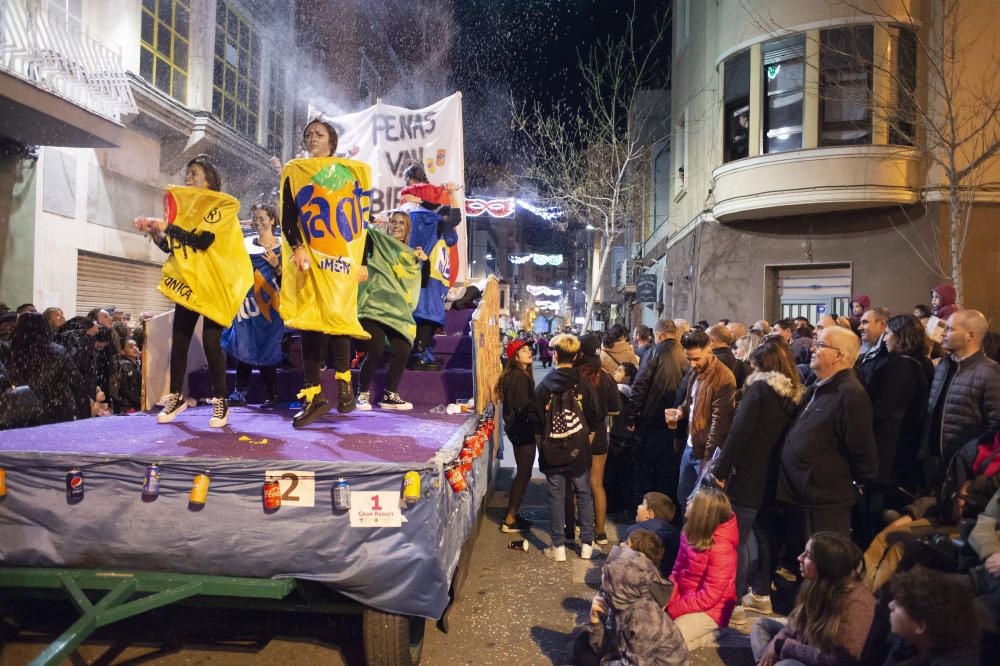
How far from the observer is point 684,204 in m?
17.6

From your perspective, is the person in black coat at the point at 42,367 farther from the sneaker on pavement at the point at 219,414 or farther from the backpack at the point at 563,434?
the backpack at the point at 563,434

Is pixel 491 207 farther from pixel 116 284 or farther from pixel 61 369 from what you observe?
pixel 61 369

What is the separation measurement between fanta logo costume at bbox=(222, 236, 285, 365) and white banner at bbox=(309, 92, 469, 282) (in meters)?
3.59

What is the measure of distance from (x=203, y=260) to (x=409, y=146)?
17.1 ft

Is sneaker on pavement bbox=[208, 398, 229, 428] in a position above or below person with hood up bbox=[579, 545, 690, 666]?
above

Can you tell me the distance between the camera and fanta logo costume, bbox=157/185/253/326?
14.8ft

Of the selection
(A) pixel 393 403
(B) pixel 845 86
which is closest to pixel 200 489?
(A) pixel 393 403

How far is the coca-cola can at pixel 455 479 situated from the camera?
3.68 meters

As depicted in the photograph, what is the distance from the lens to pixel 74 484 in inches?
134

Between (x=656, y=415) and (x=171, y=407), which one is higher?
(x=171, y=407)

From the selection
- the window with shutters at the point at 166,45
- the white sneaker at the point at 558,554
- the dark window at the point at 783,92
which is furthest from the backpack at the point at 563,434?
the window with shutters at the point at 166,45

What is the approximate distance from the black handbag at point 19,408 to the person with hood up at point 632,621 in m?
4.36

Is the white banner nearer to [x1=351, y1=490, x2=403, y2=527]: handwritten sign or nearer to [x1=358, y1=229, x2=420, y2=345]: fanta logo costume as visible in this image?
[x1=358, y1=229, x2=420, y2=345]: fanta logo costume

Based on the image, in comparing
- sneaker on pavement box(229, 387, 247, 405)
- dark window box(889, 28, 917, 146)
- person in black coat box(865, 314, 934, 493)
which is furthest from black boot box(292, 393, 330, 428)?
dark window box(889, 28, 917, 146)
